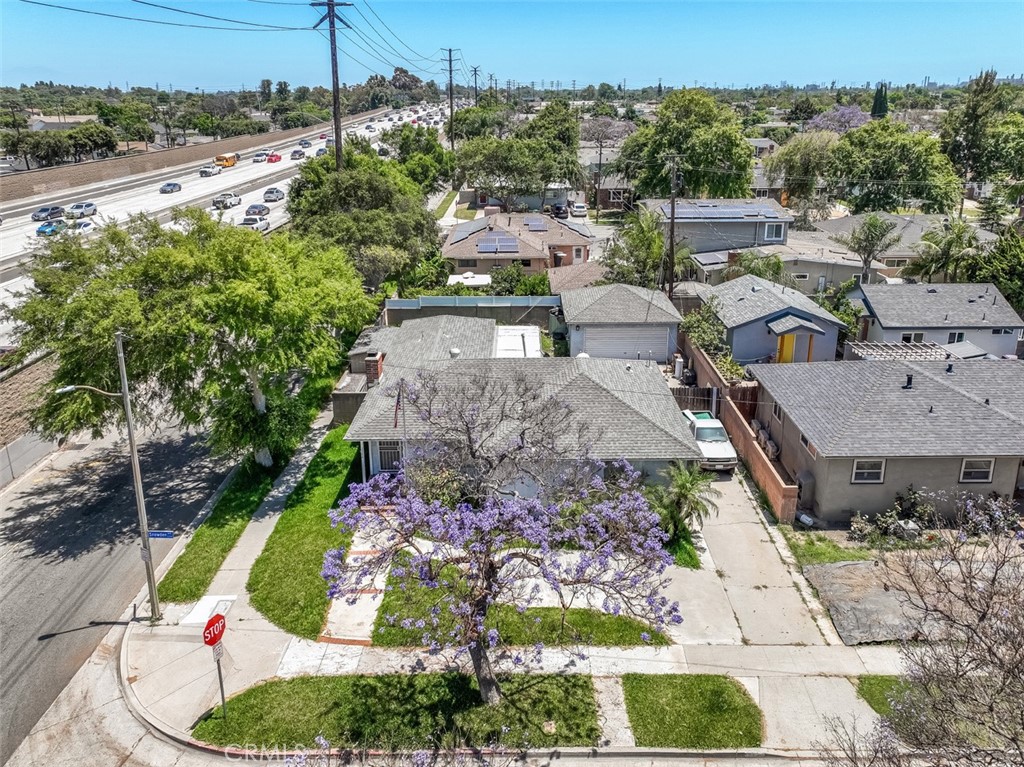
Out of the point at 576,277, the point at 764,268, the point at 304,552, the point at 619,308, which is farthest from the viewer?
the point at 576,277

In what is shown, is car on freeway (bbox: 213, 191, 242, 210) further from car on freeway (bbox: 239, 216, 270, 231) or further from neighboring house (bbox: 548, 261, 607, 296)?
neighboring house (bbox: 548, 261, 607, 296)

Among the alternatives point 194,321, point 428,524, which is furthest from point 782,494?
point 194,321

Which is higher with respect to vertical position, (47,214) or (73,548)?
(47,214)

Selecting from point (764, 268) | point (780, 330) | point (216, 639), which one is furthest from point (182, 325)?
point (764, 268)

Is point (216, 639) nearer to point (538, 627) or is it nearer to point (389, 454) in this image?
point (538, 627)

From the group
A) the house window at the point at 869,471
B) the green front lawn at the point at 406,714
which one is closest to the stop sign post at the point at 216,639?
the green front lawn at the point at 406,714

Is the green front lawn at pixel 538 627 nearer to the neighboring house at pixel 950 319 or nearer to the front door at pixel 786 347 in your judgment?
the front door at pixel 786 347

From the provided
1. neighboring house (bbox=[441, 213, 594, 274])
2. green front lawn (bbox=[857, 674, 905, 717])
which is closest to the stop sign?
green front lawn (bbox=[857, 674, 905, 717])

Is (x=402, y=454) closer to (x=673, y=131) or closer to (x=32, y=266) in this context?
(x=32, y=266)
